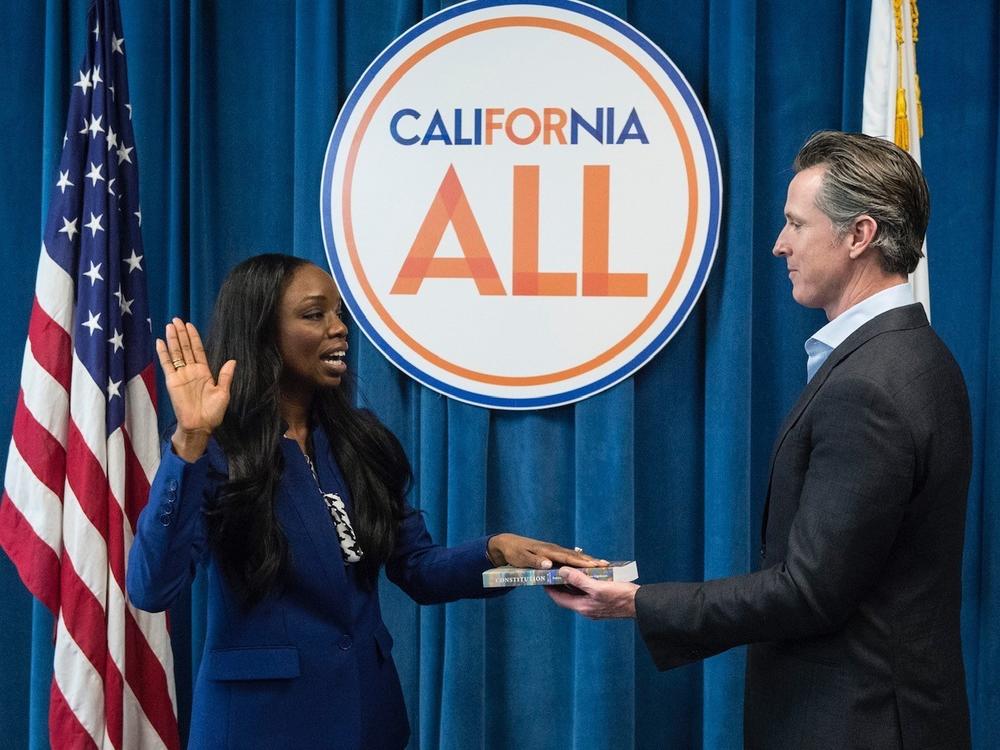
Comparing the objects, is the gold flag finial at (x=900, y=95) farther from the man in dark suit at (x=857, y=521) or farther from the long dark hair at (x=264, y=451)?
the long dark hair at (x=264, y=451)

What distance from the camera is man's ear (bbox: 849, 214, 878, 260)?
1549 millimetres

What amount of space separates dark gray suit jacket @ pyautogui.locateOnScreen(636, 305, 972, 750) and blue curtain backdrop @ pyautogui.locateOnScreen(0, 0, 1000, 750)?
1.00 m

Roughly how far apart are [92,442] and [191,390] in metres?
1.01

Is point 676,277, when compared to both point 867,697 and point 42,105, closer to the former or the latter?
point 867,697

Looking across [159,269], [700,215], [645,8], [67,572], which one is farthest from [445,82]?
[67,572]

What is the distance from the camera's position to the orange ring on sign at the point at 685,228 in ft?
8.31

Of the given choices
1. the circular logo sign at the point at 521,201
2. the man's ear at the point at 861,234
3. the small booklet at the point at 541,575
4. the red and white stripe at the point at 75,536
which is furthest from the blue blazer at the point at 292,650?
the man's ear at the point at 861,234

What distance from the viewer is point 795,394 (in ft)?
8.50

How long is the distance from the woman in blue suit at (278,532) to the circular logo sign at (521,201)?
66 cm

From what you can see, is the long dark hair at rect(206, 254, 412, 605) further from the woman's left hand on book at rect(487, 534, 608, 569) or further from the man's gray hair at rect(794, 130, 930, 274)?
the man's gray hair at rect(794, 130, 930, 274)

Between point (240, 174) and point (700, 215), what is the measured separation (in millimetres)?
1258

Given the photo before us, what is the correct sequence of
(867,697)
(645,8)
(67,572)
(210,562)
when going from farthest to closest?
(645,8)
(67,572)
(210,562)
(867,697)

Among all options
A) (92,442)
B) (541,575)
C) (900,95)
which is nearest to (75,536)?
(92,442)

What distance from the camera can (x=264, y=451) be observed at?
1.79m
